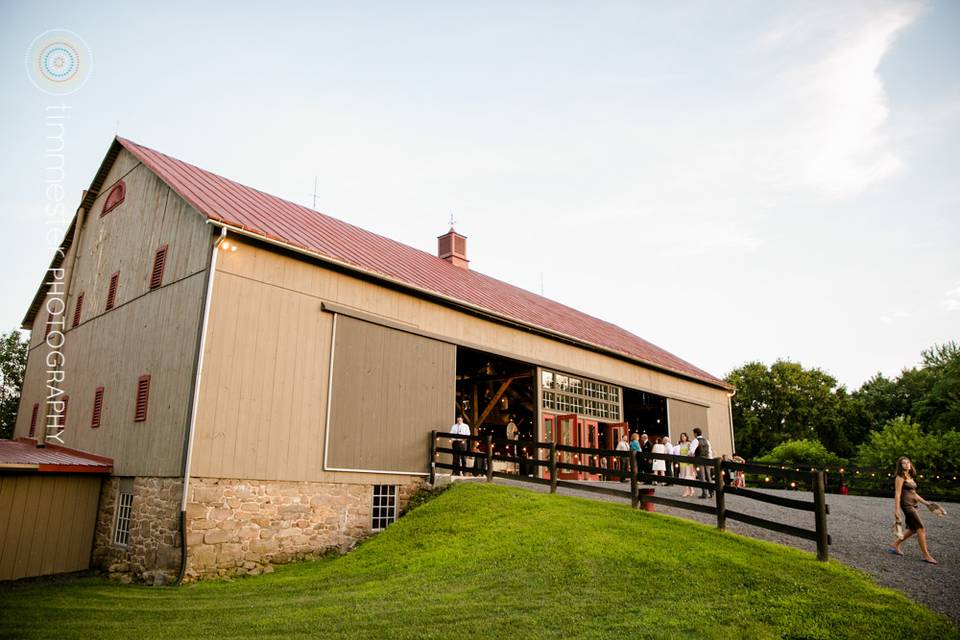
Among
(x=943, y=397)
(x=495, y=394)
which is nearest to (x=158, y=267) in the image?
(x=495, y=394)

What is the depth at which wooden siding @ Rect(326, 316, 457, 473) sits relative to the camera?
13109 millimetres

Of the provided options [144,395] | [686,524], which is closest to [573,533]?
[686,524]

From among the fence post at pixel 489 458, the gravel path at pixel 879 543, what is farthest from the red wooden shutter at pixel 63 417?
the gravel path at pixel 879 543

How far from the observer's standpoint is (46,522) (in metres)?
12.5

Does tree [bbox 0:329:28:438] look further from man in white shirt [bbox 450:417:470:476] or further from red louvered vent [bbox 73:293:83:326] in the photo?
man in white shirt [bbox 450:417:470:476]

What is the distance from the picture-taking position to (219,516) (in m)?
10.9

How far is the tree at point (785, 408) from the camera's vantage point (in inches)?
1887

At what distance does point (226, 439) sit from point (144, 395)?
2640 millimetres

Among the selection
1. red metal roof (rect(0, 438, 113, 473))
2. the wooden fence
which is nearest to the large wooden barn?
red metal roof (rect(0, 438, 113, 473))

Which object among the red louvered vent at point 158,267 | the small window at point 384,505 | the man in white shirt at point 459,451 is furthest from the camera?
the man in white shirt at point 459,451

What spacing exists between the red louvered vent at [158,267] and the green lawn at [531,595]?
5.79 meters

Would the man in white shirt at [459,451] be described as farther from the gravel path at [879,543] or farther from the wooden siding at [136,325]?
the wooden siding at [136,325]

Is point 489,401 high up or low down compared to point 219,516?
up

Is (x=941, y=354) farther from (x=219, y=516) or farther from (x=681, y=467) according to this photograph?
(x=219, y=516)
